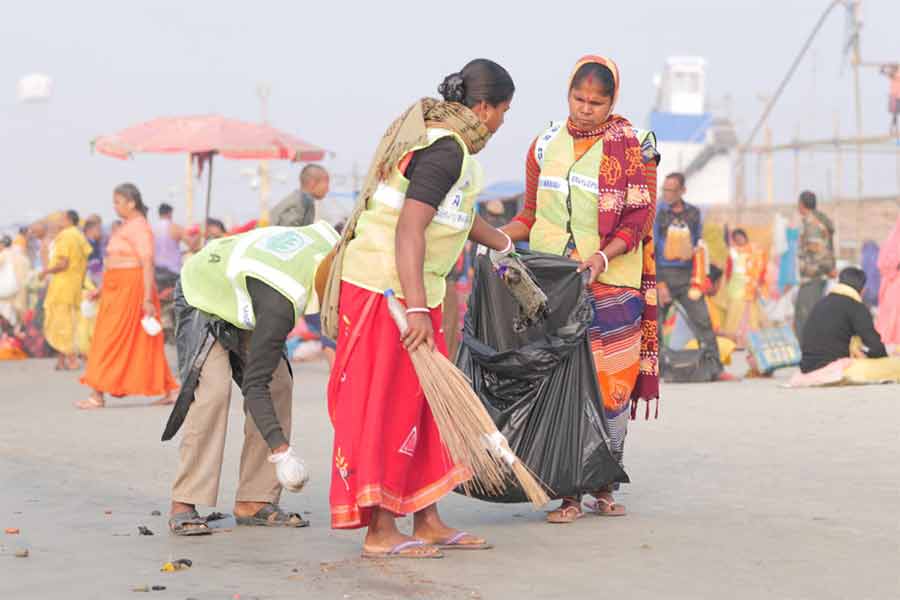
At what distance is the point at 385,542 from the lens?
210 inches

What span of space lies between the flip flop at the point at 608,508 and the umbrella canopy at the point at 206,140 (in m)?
11.7

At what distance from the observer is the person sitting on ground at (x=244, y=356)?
5.68 meters

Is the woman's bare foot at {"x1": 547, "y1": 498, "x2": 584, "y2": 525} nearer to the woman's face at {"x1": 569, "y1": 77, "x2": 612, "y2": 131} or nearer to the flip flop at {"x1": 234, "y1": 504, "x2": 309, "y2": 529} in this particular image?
the flip flop at {"x1": 234, "y1": 504, "x2": 309, "y2": 529}

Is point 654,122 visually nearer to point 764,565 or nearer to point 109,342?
point 109,342

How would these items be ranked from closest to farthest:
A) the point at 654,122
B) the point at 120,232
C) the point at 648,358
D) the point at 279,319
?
the point at 279,319 → the point at 648,358 → the point at 120,232 → the point at 654,122

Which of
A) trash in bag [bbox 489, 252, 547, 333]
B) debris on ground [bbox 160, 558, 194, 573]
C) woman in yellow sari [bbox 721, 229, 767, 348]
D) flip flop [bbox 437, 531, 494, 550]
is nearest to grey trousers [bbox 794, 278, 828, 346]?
woman in yellow sari [bbox 721, 229, 767, 348]

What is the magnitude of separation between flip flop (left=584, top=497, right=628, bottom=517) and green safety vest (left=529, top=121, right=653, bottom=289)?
36.8 inches

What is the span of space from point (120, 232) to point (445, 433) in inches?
295

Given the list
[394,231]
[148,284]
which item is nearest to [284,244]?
[394,231]

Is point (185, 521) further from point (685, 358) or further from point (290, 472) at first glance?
point (685, 358)

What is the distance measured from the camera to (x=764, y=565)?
516 centimetres

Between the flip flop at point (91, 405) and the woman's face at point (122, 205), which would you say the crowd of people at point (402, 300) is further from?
the flip flop at point (91, 405)

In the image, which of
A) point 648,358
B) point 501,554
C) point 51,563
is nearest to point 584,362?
point 648,358

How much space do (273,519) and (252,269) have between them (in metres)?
1.11
